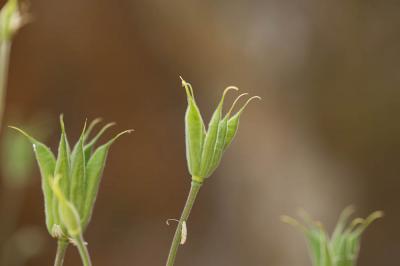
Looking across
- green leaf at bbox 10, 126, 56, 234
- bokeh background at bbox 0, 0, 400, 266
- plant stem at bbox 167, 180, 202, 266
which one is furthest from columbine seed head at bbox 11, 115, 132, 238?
bokeh background at bbox 0, 0, 400, 266

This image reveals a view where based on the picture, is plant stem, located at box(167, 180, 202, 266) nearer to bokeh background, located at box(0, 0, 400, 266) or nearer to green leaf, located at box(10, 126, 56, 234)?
green leaf, located at box(10, 126, 56, 234)

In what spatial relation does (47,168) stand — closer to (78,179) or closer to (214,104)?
(78,179)

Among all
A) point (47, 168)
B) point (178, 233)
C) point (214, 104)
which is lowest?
point (178, 233)

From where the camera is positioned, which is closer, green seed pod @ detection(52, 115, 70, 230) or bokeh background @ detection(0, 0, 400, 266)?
green seed pod @ detection(52, 115, 70, 230)

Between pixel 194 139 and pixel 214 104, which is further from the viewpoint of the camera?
pixel 214 104

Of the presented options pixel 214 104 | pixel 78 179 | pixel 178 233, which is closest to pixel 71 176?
pixel 78 179

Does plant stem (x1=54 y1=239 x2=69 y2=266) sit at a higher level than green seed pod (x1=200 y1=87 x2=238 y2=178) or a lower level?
lower

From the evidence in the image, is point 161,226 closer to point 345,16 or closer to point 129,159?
point 129,159
